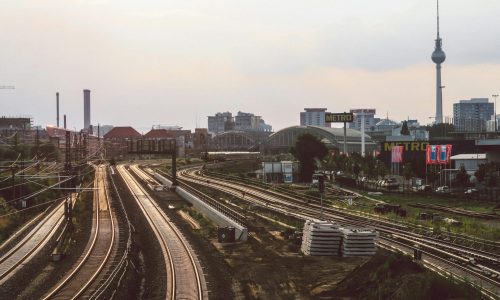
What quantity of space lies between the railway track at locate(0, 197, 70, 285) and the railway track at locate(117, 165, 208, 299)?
6930 millimetres

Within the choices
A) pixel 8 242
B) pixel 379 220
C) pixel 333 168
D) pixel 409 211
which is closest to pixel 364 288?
pixel 379 220

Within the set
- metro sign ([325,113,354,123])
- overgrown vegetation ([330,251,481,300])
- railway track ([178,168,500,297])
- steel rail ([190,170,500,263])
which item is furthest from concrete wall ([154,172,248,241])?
metro sign ([325,113,354,123])

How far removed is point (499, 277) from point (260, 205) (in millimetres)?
32538

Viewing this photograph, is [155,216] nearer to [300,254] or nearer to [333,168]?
[300,254]

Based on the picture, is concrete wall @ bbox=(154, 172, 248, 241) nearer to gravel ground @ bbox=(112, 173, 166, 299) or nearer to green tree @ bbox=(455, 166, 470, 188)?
gravel ground @ bbox=(112, 173, 166, 299)

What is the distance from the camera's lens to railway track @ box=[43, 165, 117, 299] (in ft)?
73.0

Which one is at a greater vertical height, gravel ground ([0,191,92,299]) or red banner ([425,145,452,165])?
red banner ([425,145,452,165])

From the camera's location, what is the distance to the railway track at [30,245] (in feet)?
89.4

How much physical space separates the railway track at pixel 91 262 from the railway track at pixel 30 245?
2697 mm

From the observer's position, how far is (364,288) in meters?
20.7

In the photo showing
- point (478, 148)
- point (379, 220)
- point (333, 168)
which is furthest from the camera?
point (333, 168)

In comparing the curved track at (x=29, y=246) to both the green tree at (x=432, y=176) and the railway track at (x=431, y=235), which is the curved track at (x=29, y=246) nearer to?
the railway track at (x=431, y=235)

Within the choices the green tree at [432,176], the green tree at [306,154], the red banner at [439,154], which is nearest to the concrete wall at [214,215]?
the green tree at [306,154]

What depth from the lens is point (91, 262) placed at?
94.1ft
